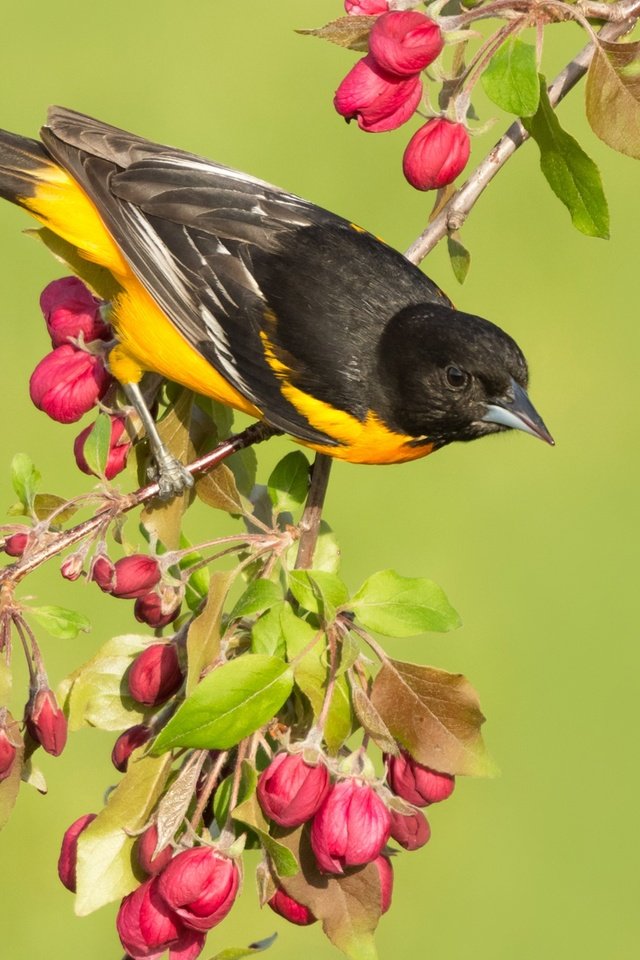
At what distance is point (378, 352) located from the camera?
9.49 ft

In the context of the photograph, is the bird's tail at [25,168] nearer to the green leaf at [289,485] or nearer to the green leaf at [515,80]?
the green leaf at [289,485]

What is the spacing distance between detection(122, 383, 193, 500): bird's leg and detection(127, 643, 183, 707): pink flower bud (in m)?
0.30

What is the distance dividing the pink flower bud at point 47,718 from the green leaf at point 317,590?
0.42m

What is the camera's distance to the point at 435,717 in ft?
7.20

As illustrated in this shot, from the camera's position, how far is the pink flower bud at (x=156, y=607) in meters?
2.27

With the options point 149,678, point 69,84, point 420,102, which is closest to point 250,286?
point 420,102

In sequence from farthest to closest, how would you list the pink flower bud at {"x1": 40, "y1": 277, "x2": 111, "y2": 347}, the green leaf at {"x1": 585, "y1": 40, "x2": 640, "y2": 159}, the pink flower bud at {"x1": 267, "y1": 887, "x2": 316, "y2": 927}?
the pink flower bud at {"x1": 40, "y1": 277, "x2": 111, "y2": 347}
the green leaf at {"x1": 585, "y1": 40, "x2": 640, "y2": 159}
the pink flower bud at {"x1": 267, "y1": 887, "x2": 316, "y2": 927}

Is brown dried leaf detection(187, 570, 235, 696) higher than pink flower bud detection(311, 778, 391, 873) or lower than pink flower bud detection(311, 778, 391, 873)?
higher

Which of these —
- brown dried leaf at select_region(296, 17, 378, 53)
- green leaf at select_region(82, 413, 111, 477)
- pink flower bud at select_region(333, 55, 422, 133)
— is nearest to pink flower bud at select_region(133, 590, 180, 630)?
green leaf at select_region(82, 413, 111, 477)

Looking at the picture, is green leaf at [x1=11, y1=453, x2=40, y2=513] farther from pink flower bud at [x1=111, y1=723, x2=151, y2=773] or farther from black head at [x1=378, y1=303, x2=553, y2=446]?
black head at [x1=378, y1=303, x2=553, y2=446]

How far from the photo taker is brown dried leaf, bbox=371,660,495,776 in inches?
85.3

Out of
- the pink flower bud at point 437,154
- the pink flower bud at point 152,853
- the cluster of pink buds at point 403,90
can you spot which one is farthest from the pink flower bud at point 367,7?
the pink flower bud at point 152,853

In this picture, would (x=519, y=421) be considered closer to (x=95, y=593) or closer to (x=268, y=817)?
(x=268, y=817)

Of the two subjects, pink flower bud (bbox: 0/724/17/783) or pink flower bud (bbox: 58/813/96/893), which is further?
pink flower bud (bbox: 58/813/96/893)
